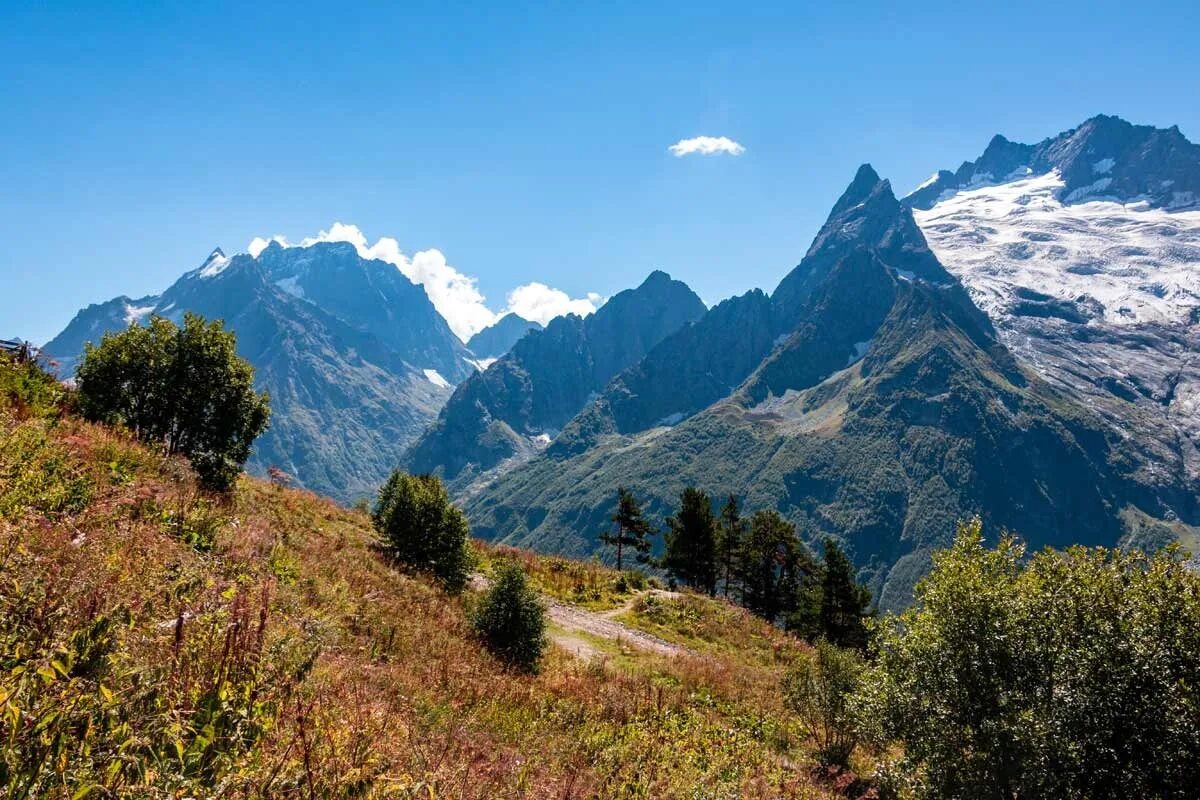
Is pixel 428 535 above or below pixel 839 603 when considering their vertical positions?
above

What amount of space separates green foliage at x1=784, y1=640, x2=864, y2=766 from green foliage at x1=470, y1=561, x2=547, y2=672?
8204 mm

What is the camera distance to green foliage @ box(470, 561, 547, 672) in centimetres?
A: 1638

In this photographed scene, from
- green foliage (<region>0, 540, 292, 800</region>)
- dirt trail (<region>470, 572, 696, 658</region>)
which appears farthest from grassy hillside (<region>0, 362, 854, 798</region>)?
dirt trail (<region>470, 572, 696, 658</region>)

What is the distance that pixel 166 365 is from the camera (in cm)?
2072

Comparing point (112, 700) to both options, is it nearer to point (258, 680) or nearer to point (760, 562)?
point (258, 680)

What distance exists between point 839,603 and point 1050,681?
50.1 m

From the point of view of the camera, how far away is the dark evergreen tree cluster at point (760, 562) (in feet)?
196

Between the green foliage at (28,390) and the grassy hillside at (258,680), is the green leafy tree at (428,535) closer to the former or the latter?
the grassy hillside at (258,680)

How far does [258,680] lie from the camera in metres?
5.92

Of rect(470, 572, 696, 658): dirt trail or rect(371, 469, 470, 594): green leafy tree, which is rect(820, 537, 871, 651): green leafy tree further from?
rect(371, 469, 470, 594): green leafy tree

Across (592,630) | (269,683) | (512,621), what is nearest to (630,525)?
(592,630)

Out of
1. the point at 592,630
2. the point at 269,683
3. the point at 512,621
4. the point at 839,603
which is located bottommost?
the point at 839,603

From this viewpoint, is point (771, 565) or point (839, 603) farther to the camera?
point (771, 565)

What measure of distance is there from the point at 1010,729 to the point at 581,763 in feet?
34.1
